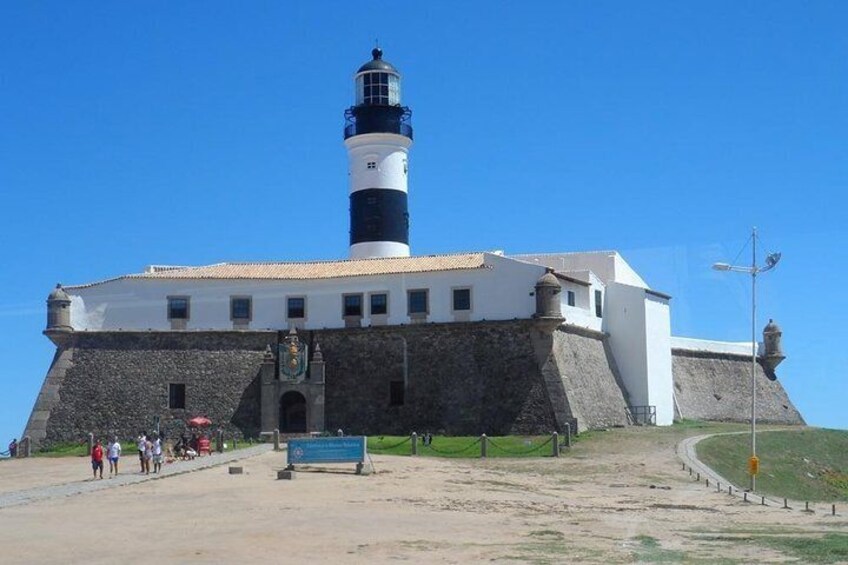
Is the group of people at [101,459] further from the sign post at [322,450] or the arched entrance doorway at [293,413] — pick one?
the arched entrance doorway at [293,413]

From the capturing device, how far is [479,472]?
1410 inches

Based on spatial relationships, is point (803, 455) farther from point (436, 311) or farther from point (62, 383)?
point (62, 383)

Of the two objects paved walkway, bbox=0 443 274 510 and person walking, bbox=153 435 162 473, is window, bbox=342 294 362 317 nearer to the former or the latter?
paved walkway, bbox=0 443 274 510

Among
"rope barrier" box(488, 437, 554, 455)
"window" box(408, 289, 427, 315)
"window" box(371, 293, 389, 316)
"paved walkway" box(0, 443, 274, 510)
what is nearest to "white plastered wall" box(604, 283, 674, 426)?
"window" box(408, 289, 427, 315)

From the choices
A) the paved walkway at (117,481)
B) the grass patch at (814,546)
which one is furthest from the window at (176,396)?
the grass patch at (814,546)

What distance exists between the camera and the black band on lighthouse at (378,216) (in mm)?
55719

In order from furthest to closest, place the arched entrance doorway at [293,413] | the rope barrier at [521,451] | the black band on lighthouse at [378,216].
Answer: the black band on lighthouse at [378,216] < the arched entrance doorway at [293,413] < the rope barrier at [521,451]

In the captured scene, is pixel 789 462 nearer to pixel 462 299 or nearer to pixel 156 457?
pixel 462 299

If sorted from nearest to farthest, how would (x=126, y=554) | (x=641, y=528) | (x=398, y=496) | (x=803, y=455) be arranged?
(x=126, y=554) → (x=641, y=528) → (x=398, y=496) → (x=803, y=455)

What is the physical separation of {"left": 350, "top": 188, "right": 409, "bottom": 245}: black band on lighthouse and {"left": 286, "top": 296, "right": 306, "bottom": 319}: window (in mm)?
7277

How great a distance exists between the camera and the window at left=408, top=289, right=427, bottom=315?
47719mm

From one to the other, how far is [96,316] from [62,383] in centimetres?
318

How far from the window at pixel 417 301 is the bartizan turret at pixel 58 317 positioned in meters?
14.6

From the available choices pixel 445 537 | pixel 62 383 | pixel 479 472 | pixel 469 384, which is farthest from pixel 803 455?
pixel 62 383
